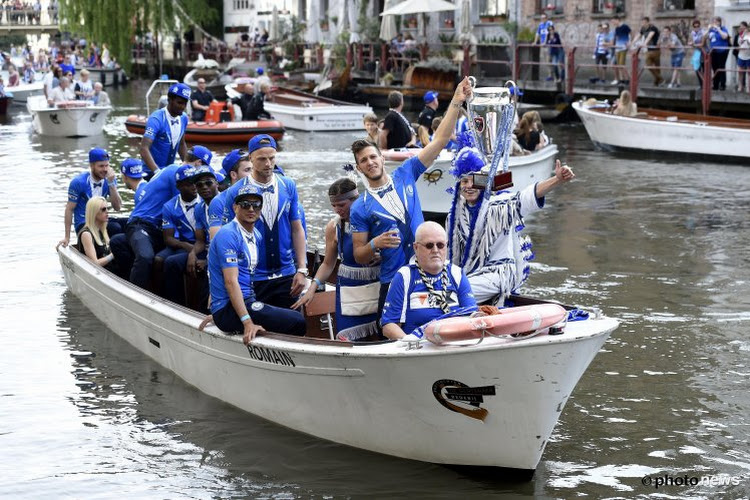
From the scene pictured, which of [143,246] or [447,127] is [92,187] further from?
[447,127]

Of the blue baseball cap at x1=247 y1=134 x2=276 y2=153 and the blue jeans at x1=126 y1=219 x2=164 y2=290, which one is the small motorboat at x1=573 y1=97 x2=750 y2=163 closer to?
the blue jeans at x1=126 y1=219 x2=164 y2=290

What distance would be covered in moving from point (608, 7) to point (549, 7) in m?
2.70

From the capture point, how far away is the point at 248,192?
299 inches

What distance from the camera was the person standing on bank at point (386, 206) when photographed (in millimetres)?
7180

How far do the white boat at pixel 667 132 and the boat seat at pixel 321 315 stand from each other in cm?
1537

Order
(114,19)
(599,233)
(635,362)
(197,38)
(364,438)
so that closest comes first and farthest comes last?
(364,438) < (635,362) < (599,233) < (114,19) < (197,38)

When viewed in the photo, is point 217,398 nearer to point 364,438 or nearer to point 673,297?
point 364,438

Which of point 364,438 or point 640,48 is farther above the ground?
point 640,48

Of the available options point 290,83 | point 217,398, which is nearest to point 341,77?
point 290,83

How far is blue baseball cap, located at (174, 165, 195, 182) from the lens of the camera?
956 cm

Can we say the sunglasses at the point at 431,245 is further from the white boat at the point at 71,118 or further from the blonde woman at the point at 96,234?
the white boat at the point at 71,118

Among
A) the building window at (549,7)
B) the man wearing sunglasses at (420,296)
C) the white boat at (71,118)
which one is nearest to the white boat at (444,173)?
the man wearing sunglasses at (420,296)

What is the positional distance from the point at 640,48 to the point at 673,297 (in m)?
18.1

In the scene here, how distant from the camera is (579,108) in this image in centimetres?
2520
